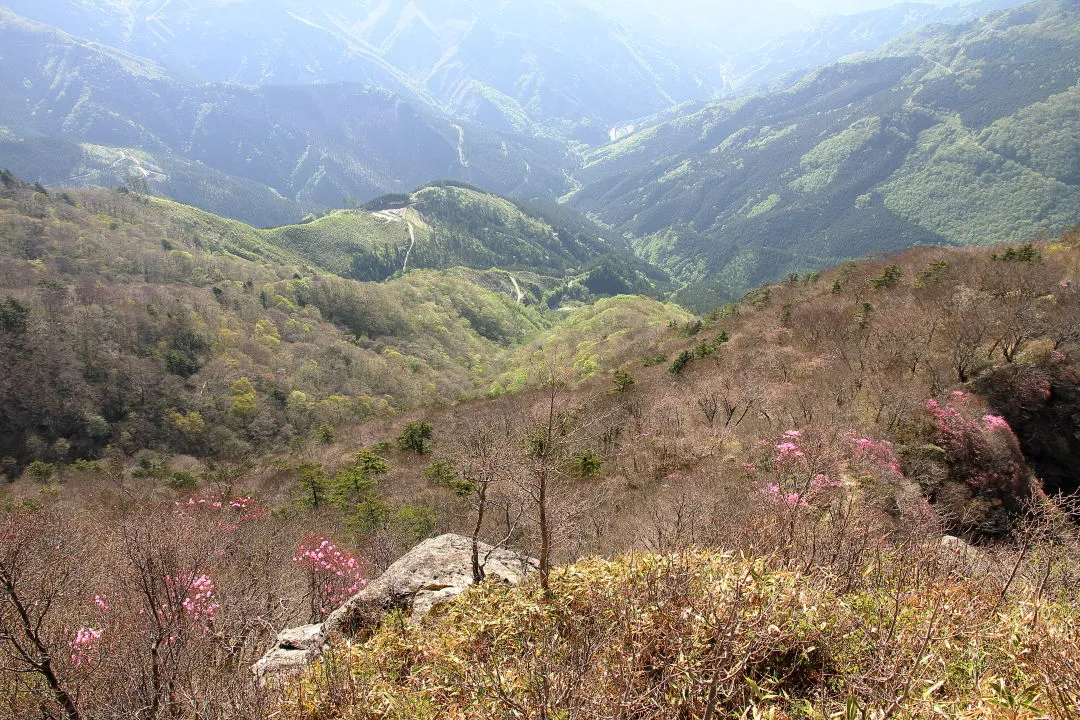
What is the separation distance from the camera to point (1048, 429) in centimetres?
2405

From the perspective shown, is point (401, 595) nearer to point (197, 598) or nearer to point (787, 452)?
point (197, 598)

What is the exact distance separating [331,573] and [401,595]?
10.6 m

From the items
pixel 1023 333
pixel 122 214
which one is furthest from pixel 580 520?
pixel 122 214

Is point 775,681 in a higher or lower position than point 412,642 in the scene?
higher

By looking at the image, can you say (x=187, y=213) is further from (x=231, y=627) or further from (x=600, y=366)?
(x=231, y=627)

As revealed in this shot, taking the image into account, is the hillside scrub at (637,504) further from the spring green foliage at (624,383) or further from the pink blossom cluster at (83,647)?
the spring green foliage at (624,383)

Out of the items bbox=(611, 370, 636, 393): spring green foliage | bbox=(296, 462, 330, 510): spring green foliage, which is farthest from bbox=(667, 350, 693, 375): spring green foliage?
bbox=(296, 462, 330, 510): spring green foliage

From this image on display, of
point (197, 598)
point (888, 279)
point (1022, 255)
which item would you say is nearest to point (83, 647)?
point (197, 598)

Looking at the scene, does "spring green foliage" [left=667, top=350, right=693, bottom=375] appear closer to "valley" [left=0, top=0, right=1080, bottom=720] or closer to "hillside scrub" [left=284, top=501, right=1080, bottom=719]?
"valley" [left=0, top=0, right=1080, bottom=720]

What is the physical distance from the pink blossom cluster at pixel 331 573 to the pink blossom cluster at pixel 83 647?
6.50 metres

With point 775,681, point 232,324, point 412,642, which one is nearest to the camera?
point 775,681

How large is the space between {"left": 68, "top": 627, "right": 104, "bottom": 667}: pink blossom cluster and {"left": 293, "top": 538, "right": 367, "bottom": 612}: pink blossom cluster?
6.50m

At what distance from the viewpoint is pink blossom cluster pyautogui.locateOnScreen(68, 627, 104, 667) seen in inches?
476

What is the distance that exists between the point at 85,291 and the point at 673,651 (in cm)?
11929
